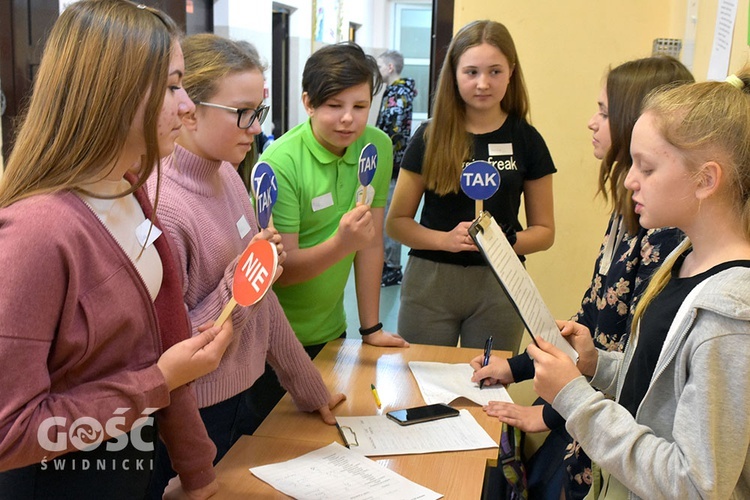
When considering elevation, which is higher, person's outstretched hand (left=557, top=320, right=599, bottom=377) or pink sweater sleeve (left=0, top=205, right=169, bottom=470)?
pink sweater sleeve (left=0, top=205, right=169, bottom=470)

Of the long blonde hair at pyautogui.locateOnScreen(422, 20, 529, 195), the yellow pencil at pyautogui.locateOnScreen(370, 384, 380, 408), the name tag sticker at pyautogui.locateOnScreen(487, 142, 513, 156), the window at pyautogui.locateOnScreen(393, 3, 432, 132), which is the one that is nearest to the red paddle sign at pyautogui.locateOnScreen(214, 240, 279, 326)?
the yellow pencil at pyautogui.locateOnScreen(370, 384, 380, 408)

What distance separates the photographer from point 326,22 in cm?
680

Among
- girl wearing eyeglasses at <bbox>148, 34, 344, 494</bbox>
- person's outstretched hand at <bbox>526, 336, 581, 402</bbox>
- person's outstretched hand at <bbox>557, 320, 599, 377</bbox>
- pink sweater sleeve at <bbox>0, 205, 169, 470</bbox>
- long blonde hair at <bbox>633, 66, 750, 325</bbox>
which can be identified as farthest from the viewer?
person's outstretched hand at <bbox>557, 320, 599, 377</bbox>

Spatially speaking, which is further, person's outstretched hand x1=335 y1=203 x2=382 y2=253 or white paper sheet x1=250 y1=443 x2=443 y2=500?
person's outstretched hand x1=335 y1=203 x2=382 y2=253

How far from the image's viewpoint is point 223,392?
1.46 m

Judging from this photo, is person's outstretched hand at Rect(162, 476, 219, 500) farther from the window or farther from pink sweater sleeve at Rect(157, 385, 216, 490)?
the window

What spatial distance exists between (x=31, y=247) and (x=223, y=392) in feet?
2.04

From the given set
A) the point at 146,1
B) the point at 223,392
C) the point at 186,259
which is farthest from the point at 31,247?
the point at 146,1

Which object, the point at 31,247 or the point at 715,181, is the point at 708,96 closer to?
the point at 715,181

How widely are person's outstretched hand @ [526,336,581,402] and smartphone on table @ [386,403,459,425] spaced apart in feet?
1.41

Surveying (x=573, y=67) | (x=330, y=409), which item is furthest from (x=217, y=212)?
(x=573, y=67)

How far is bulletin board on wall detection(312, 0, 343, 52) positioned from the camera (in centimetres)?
654

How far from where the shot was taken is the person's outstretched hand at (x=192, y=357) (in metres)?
1.11

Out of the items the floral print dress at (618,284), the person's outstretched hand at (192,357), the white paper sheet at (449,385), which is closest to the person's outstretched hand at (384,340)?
the white paper sheet at (449,385)
